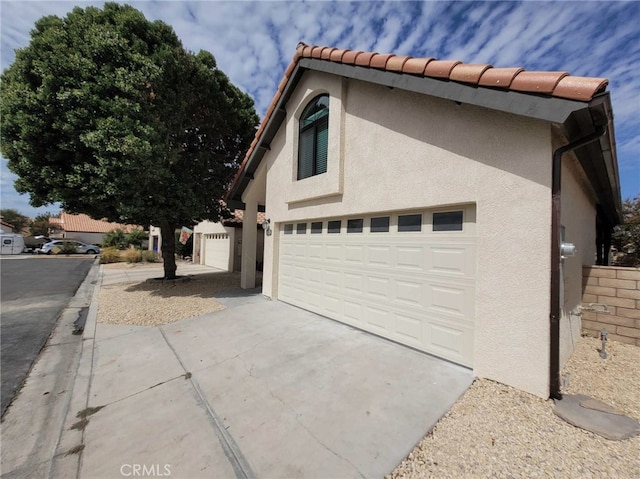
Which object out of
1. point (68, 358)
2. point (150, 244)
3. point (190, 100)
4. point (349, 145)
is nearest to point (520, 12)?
point (349, 145)

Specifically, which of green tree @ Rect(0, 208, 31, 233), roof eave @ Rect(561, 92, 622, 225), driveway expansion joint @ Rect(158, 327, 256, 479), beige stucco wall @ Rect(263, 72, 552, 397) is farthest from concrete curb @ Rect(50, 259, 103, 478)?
green tree @ Rect(0, 208, 31, 233)

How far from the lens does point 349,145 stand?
235 inches

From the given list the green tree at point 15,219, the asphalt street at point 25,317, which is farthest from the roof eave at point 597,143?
the green tree at point 15,219

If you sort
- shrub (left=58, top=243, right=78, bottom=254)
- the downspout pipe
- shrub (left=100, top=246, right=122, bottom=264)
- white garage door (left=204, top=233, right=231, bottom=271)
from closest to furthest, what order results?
the downspout pipe → white garage door (left=204, top=233, right=231, bottom=271) → shrub (left=100, top=246, right=122, bottom=264) → shrub (left=58, top=243, right=78, bottom=254)

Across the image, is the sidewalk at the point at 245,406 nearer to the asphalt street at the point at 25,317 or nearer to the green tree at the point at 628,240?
the asphalt street at the point at 25,317

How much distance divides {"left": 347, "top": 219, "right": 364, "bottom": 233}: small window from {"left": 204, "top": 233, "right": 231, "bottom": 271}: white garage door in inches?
483

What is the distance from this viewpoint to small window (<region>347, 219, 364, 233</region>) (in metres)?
5.97

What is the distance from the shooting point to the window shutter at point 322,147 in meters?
6.81

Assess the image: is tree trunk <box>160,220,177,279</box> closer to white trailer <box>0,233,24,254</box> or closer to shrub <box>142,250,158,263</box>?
shrub <box>142,250,158,263</box>

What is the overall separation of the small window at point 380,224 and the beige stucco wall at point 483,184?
0.98 ft

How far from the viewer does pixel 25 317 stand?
774cm

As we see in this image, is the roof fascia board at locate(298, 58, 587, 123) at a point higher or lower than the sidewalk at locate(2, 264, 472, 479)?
higher

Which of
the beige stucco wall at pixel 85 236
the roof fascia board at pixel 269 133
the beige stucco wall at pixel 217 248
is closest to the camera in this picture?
the roof fascia board at pixel 269 133

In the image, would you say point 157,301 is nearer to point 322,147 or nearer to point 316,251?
point 316,251
